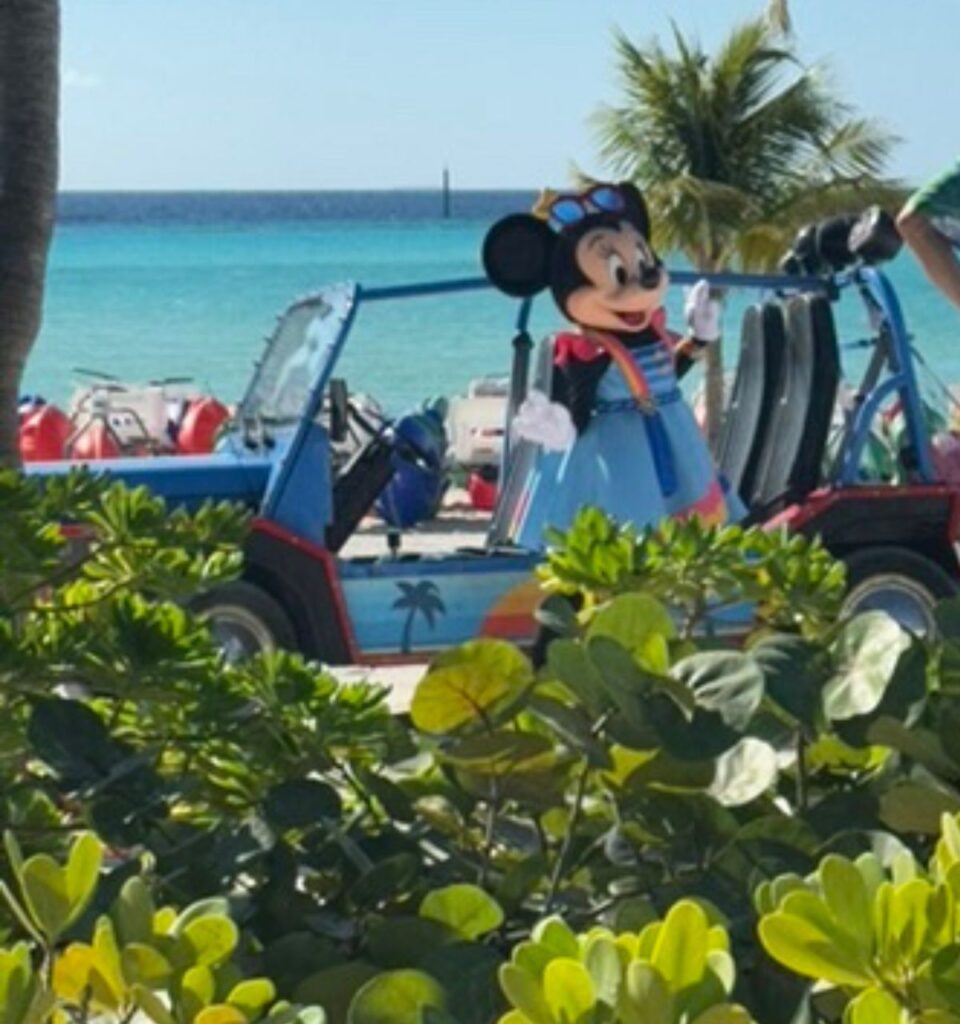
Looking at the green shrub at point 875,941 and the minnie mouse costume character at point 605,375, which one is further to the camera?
the minnie mouse costume character at point 605,375

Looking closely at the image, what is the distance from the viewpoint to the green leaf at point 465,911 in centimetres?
146

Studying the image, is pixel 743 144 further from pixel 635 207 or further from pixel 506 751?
pixel 506 751

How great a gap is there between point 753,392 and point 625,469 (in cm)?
111

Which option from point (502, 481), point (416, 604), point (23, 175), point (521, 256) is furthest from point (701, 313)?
point (23, 175)

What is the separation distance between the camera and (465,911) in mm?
1465

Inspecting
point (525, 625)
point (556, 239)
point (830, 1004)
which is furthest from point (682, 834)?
point (556, 239)

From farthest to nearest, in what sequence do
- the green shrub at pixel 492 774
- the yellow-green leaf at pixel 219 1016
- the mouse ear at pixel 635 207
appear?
1. the mouse ear at pixel 635 207
2. the green shrub at pixel 492 774
3. the yellow-green leaf at pixel 219 1016

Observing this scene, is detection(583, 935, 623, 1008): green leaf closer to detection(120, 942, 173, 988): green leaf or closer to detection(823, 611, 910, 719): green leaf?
detection(120, 942, 173, 988): green leaf

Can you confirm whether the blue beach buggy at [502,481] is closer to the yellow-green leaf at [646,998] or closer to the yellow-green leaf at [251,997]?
the yellow-green leaf at [251,997]

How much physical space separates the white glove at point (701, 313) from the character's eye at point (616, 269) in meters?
0.42

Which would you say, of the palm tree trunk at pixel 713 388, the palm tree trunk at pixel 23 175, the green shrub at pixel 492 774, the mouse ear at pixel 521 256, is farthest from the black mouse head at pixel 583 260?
the green shrub at pixel 492 774

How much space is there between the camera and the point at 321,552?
7.97 meters

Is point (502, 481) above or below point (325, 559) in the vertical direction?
above

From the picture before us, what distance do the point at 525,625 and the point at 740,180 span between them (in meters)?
10.1
